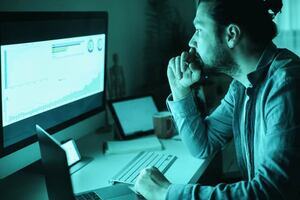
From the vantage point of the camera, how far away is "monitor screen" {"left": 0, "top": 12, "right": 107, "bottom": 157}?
116cm

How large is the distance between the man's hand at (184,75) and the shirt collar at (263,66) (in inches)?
10.7

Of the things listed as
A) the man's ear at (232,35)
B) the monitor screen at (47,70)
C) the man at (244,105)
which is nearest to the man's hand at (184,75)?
the man at (244,105)

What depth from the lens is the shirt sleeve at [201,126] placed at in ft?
4.83

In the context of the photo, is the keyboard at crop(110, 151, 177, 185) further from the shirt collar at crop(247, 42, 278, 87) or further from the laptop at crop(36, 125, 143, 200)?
the shirt collar at crop(247, 42, 278, 87)

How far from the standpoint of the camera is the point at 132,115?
1776 millimetres

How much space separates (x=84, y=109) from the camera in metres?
1.58

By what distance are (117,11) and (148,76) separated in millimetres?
497

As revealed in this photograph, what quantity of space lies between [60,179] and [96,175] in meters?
0.41

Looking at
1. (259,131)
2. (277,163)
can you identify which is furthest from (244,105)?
(277,163)

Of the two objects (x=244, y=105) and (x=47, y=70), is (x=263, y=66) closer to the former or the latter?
(x=244, y=105)

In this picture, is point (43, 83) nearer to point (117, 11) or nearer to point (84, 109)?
point (84, 109)

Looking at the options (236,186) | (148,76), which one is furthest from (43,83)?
(148,76)

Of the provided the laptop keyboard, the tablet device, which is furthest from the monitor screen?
the laptop keyboard

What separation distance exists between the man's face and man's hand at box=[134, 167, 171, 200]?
41 cm
